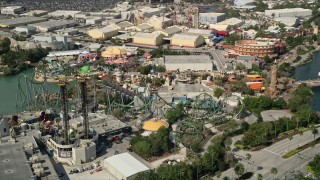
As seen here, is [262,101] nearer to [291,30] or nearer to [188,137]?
[188,137]

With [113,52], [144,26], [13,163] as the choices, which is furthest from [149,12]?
[13,163]

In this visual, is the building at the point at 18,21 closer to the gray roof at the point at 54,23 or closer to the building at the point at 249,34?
the gray roof at the point at 54,23

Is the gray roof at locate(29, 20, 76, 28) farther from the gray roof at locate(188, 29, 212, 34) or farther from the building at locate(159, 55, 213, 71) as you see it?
the building at locate(159, 55, 213, 71)

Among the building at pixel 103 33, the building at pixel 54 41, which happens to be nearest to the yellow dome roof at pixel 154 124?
the building at pixel 54 41

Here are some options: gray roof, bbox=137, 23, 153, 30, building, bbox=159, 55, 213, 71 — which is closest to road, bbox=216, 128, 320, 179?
building, bbox=159, 55, 213, 71

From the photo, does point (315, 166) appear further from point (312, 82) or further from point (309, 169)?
point (312, 82)
